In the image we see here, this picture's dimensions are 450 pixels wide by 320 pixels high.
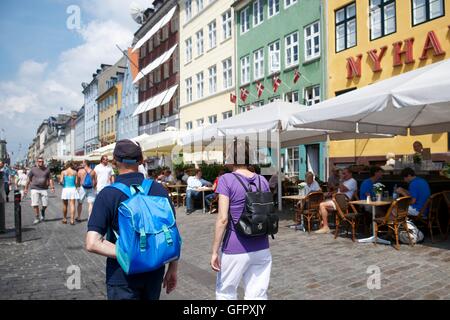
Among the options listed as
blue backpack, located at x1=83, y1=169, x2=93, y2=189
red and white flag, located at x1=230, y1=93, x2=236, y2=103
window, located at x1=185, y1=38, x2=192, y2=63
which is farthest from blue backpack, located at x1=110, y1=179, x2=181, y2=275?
window, located at x1=185, y1=38, x2=192, y2=63

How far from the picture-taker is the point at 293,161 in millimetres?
22875

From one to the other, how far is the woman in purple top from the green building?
55.4 ft

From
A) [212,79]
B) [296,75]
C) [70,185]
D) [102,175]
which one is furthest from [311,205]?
[212,79]

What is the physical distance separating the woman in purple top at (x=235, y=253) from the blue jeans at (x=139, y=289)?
78 cm

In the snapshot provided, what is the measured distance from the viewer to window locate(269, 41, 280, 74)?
76.4ft

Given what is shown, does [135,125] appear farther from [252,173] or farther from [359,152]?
[252,173]

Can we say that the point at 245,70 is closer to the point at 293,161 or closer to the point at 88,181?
the point at 293,161

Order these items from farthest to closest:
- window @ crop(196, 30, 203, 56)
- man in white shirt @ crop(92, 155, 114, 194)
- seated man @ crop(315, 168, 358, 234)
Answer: window @ crop(196, 30, 203, 56) < man in white shirt @ crop(92, 155, 114, 194) < seated man @ crop(315, 168, 358, 234)

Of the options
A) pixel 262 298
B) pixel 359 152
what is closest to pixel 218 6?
pixel 359 152

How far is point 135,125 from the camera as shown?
48656 millimetres

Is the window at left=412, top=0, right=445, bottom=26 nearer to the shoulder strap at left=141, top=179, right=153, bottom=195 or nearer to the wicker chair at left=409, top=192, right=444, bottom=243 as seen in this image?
the wicker chair at left=409, top=192, right=444, bottom=243

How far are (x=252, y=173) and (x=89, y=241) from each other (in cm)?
161

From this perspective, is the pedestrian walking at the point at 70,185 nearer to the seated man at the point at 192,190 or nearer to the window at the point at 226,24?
the seated man at the point at 192,190

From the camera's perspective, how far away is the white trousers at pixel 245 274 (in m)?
3.45
